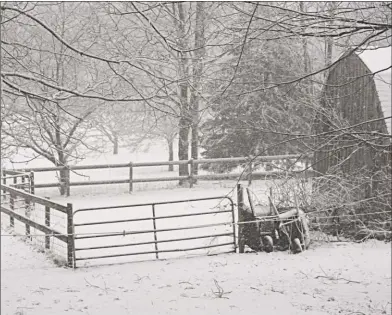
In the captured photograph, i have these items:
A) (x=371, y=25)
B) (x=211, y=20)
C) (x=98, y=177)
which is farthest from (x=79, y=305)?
(x=371, y=25)

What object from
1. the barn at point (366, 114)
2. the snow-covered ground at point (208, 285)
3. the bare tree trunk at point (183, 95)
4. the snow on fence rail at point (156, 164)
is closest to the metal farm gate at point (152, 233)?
the snow-covered ground at point (208, 285)

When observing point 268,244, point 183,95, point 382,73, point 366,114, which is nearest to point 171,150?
point 183,95

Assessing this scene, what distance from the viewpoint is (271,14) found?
4.70 meters

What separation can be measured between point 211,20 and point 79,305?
3.03 meters

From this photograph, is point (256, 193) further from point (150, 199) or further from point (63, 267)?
point (63, 267)

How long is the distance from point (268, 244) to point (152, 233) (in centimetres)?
191

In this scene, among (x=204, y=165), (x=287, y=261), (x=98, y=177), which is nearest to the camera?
(x=98, y=177)

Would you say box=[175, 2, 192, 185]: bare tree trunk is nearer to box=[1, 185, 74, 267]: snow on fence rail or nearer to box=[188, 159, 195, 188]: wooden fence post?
box=[188, 159, 195, 188]: wooden fence post

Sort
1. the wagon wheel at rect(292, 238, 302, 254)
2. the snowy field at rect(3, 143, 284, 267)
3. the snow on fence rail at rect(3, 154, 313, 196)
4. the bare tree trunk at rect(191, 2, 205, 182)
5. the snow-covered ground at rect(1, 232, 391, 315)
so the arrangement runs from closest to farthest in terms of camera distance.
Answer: the snow-covered ground at rect(1, 232, 391, 315) → the bare tree trunk at rect(191, 2, 205, 182) → the snow on fence rail at rect(3, 154, 313, 196) → the snowy field at rect(3, 143, 284, 267) → the wagon wheel at rect(292, 238, 302, 254)

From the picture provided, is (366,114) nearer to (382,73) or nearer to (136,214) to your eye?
(382,73)

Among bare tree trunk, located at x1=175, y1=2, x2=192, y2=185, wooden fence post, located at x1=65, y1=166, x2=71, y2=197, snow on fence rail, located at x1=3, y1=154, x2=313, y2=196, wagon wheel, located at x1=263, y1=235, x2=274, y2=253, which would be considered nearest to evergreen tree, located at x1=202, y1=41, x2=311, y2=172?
snow on fence rail, located at x1=3, y1=154, x2=313, y2=196

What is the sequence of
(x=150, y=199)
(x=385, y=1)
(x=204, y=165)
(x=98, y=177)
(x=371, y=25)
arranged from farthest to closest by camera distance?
(x=150, y=199)
(x=204, y=165)
(x=98, y=177)
(x=385, y=1)
(x=371, y=25)

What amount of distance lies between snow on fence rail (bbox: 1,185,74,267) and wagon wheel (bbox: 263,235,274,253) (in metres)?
3.08

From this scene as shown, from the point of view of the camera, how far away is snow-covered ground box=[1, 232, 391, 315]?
14.5 feet
